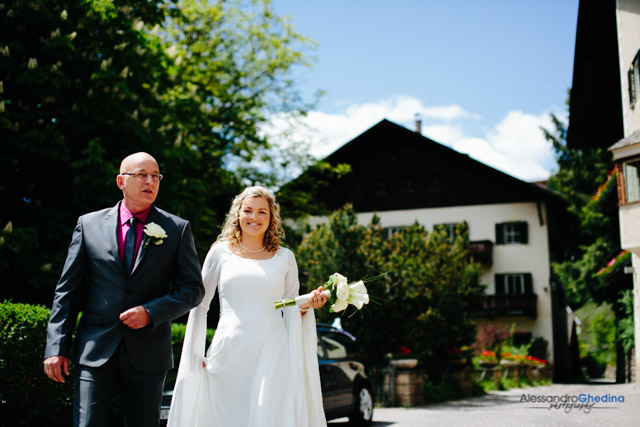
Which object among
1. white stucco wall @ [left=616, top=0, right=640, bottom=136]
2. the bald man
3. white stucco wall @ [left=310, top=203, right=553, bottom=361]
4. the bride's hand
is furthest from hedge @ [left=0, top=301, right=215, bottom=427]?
white stucco wall @ [left=310, top=203, right=553, bottom=361]

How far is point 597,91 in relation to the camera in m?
25.0

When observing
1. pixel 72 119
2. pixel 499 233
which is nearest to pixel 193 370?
pixel 72 119

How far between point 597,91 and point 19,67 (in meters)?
19.8

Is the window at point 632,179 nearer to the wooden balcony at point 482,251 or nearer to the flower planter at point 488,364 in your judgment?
the flower planter at point 488,364

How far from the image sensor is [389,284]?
1856 centimetres

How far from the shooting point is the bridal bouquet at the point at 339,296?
195 inches

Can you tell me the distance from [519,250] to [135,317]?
3591cm

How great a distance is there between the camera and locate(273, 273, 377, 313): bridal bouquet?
4953 millimetres

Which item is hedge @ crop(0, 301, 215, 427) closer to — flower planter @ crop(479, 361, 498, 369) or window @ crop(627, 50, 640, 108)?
window @ crop(627, 50, 640, 108)

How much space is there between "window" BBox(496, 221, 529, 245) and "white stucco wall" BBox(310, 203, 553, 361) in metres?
0.22

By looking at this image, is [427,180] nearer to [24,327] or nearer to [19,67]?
[19,67]

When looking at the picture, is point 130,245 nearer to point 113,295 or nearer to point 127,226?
point 127,226

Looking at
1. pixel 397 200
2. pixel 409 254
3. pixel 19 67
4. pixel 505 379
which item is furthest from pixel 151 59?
pixel 397 200

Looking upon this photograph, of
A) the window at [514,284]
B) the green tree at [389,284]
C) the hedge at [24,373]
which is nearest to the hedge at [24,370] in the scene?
the hedge at [24,373]
